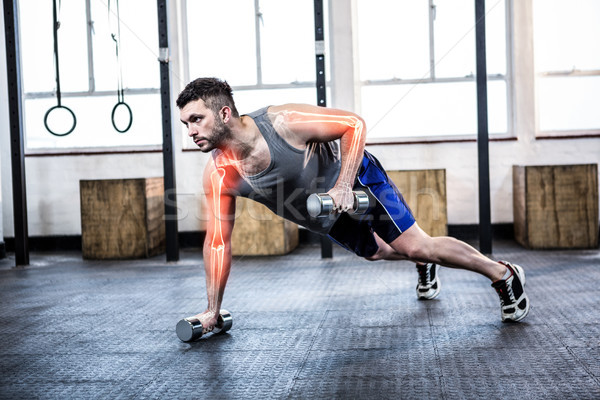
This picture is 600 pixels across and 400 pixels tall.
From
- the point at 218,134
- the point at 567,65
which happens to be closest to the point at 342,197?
the point at 218,134

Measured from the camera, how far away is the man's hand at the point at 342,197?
7.43 feet

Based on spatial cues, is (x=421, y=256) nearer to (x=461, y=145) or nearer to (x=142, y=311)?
(x=142, y=311)

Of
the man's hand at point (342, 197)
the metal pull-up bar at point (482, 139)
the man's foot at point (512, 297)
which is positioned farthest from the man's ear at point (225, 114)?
the metal pull-up bar at point (482, 139)

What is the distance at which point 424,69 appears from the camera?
5.88 meters

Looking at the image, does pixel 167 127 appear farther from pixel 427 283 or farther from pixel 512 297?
pixel 512 297

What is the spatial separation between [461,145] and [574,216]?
115 centimetres

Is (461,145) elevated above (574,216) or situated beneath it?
elevated above

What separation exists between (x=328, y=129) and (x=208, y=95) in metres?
0.43

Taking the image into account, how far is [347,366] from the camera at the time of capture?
2199 millimetres

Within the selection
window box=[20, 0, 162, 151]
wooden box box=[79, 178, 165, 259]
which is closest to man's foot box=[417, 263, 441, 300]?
wooden box box=[79, 178, 165, 259]

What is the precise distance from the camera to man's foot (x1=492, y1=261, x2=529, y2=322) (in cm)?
271

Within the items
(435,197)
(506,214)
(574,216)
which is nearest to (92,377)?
(435,197)

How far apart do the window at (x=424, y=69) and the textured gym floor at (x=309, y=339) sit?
1932 mm

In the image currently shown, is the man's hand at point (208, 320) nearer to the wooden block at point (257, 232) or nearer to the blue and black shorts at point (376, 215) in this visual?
the blue and black shorts at point (376, 215)
